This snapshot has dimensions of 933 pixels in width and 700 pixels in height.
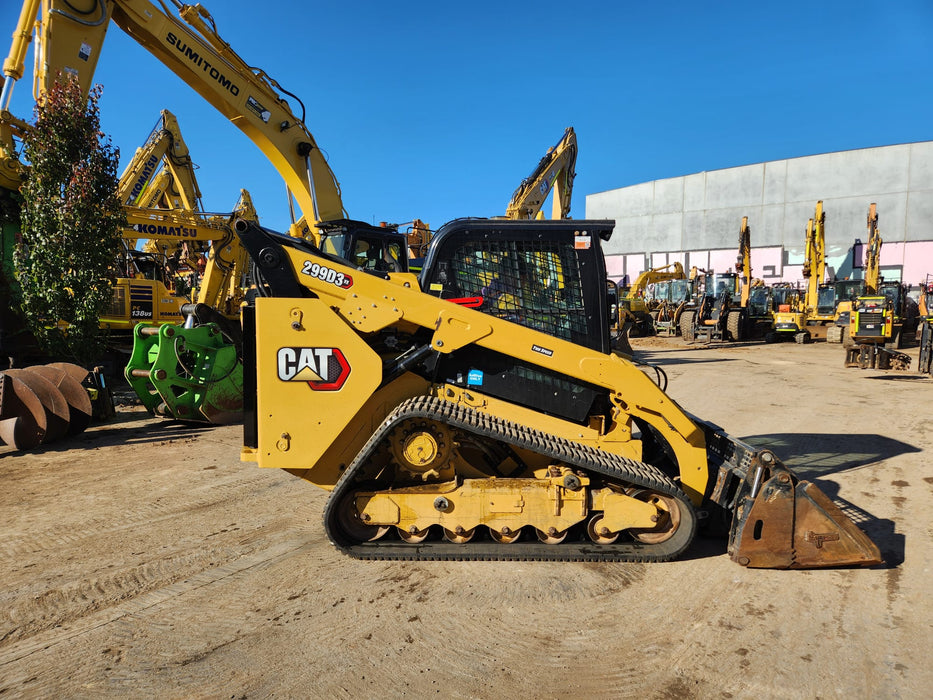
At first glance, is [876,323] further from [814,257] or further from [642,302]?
[642,302]

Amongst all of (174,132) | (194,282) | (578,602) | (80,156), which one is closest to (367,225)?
(80,156)

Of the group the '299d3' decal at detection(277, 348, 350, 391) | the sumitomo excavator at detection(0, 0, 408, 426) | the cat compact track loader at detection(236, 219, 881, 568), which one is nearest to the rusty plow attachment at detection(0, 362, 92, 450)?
the sumitomo excavator at detection(0, 0, 408, 426)

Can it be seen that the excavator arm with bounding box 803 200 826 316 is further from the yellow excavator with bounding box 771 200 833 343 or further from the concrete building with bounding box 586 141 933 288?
the concrete building with bounding box 586 141 933 288

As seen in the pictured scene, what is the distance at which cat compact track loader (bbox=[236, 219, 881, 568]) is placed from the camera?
3270 mm

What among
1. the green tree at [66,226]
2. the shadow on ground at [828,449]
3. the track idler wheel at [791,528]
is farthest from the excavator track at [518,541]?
the green tree at [66,226]

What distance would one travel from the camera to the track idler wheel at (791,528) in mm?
3182

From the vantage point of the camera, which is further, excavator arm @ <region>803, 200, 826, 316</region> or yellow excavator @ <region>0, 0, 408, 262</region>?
excavator arm @ <region>803, 200, 826, 316</region>

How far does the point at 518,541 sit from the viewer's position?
3.50 m

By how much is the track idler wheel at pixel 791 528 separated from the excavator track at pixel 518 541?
33cm

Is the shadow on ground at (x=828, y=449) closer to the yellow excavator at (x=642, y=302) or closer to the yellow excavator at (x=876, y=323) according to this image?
the yellow excavator at (x=876, y=323)

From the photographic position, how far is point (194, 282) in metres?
13.5

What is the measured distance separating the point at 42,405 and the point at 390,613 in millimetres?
5195

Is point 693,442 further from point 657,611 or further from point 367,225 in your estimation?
point 367,225

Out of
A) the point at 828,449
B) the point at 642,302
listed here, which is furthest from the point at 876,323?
the point at 828,449
